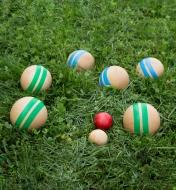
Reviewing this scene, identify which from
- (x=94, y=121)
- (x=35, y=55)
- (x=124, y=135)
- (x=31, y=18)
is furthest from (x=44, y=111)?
(x=31, y=18)

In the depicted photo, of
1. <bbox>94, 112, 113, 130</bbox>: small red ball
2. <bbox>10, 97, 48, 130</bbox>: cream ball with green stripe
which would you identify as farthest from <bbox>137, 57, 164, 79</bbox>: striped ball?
<bbox>10, 97, 48, 130</bbox>: cream ball with green stripe

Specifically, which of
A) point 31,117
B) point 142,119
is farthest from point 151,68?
point 31,117

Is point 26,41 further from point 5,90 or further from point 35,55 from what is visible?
point 5,90

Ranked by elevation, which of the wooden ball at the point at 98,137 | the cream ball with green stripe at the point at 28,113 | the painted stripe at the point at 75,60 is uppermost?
the painted stripe at the point at 75,60

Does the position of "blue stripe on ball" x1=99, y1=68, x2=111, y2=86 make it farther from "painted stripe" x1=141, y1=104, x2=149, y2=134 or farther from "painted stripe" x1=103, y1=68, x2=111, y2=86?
"painted stripe" x1=141, y1=104, x2=149, y2=134

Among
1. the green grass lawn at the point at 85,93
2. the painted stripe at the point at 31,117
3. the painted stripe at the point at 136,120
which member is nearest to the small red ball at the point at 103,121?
the green grass lawn at the point at 85,93

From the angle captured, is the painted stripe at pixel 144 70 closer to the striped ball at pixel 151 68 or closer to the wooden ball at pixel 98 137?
the striped ball at pixel 151 68
